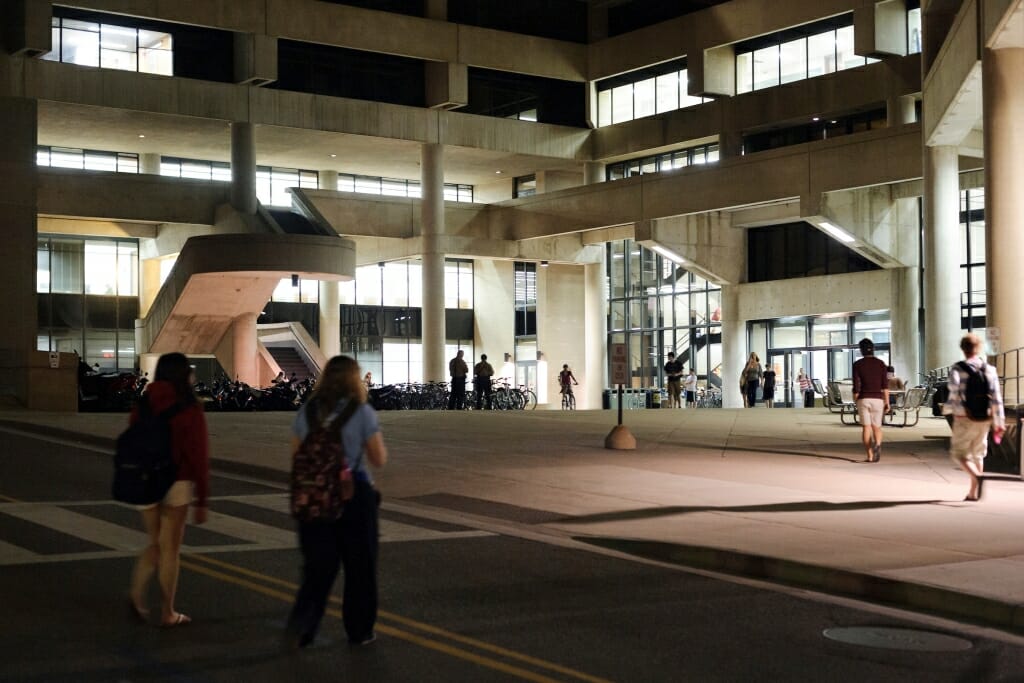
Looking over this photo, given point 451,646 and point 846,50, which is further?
point 846,50

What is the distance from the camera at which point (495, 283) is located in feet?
212

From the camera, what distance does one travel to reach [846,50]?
47.1 metres

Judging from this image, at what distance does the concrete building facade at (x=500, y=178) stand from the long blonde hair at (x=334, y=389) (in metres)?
26.6

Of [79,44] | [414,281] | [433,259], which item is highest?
[79,44]

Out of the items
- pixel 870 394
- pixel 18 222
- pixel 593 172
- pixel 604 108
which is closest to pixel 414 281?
pixel 593 172

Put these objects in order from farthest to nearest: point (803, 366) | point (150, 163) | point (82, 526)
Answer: point (150, 163)
point (803, 366)
point (82, 526)

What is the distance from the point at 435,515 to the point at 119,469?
6608 millimetres

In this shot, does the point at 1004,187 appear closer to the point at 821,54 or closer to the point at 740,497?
the point at 740,497

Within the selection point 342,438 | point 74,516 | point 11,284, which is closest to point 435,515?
point 74,516

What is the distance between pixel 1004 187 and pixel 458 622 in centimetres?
1778

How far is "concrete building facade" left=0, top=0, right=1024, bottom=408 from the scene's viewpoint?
42.1m

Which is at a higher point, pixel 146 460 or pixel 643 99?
pixel 643 99

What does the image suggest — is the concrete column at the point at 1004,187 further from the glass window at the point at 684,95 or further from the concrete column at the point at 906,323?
the glass window at the point at 684,95

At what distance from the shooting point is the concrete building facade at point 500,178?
4206 centimetres
